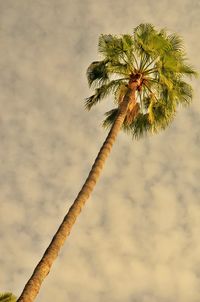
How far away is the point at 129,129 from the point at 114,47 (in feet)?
11.8

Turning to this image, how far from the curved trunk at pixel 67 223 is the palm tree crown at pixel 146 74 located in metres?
1.66

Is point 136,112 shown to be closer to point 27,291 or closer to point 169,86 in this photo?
point 169,86

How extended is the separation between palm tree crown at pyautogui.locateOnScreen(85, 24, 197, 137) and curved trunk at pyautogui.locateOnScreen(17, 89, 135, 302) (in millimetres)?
1661

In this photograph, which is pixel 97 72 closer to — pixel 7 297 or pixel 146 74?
pixel 146 74

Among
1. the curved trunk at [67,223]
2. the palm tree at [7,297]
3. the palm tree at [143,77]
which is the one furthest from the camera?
the palm tree at [7,297]

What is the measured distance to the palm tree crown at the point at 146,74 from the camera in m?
16.9

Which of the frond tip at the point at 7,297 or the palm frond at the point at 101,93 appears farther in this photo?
the frond tip at the point at 7,297

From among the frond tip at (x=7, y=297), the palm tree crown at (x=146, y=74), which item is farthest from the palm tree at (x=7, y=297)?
the palm tree crown at (x=146, y=74)

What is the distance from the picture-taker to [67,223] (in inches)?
444

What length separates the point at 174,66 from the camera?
16.9 m

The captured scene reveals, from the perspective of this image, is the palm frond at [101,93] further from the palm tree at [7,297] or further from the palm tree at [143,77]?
the palm tree at [7,297]

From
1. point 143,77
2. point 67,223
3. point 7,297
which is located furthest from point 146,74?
point 7,297

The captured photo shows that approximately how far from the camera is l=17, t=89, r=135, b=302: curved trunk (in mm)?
9359

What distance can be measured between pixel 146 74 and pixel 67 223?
8.06 meters
